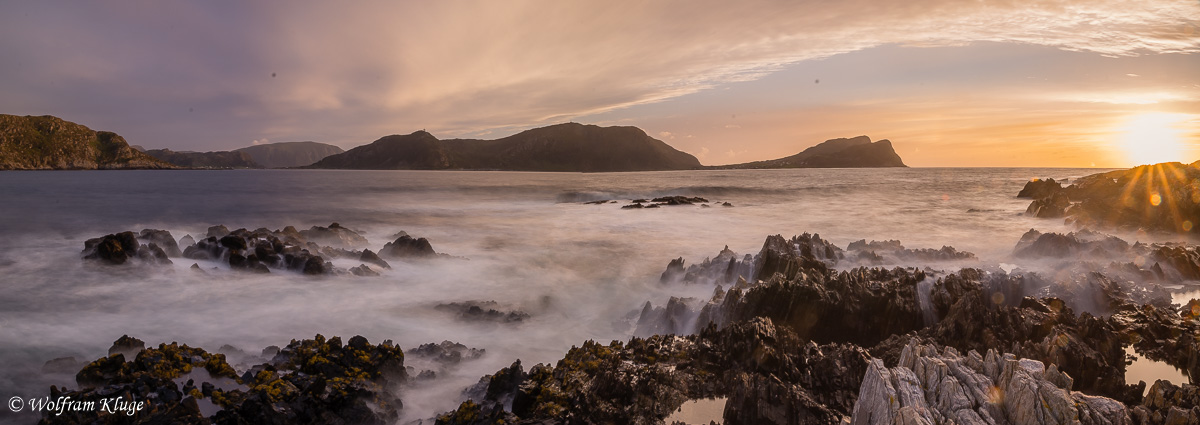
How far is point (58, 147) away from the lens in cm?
15188

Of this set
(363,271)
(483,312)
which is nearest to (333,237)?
(363,271)

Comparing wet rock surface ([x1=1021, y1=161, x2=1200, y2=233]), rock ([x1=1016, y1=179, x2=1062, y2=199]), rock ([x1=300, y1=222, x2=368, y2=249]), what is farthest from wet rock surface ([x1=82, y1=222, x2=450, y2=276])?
rock ([x1=1016, y1=179, x2=1062, y2=199])

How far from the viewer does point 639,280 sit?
1792 centimetres

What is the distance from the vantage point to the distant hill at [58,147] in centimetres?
14050

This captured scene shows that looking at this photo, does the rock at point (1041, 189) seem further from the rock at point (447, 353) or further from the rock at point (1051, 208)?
the rock at point (447, 353)

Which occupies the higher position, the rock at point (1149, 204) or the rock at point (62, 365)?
the rock at point (1149, 204)

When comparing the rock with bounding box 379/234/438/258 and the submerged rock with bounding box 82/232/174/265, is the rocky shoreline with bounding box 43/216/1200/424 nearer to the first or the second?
the rock with bounding box 379/234/438/258

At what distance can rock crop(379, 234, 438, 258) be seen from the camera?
20.3 meters

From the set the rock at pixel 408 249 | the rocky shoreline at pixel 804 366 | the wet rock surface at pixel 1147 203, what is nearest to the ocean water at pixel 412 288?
the rock at pixel 408 249

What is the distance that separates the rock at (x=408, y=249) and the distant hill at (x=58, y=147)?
189446mm

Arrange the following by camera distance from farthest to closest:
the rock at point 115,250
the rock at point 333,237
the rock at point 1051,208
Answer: the rock at point 1051,208 → the rock at point 333,237 → the rock at point 115,250

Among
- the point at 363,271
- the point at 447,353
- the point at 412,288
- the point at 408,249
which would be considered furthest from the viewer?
the point at 408,249

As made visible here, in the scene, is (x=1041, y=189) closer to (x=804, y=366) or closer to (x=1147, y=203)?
(x=1147, y=203)

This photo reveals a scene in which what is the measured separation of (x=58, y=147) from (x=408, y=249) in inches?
8073
